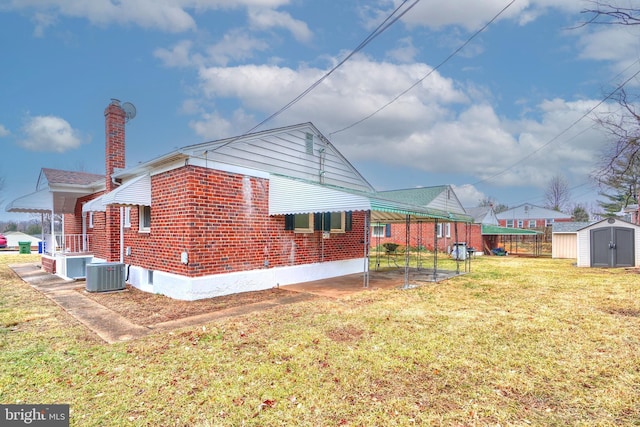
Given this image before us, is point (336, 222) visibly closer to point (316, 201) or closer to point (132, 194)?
point (316, 201)

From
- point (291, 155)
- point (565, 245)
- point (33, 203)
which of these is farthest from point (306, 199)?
point (565, 245)

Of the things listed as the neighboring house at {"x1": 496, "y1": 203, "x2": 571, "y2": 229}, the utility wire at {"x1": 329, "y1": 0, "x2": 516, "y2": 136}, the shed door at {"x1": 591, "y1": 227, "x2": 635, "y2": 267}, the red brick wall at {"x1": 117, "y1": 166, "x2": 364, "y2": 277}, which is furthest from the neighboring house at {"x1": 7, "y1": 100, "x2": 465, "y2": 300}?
the neighboring house at {"x1": 496, "y1": 203, "x2": 571, "y2": 229}

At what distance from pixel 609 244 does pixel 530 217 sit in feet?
122

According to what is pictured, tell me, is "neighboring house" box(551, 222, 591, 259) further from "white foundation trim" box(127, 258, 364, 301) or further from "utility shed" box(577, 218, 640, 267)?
"white foundation trim" box(127, 258, 364, 301)

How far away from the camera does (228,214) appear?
8.39m

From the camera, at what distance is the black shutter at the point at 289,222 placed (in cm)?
978

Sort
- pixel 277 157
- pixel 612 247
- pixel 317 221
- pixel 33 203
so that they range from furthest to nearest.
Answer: pixel 612 247 → pixel 33 203 → pixel 317 221 → pixel 277 157

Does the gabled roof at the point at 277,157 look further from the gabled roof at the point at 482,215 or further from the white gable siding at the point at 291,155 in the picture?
the gabled roof at the point at 482,215

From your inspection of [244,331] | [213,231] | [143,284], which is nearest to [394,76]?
[213,231]

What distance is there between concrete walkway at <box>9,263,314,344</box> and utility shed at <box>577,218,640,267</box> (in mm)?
17045

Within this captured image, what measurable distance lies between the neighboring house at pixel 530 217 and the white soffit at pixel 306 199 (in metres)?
49.5

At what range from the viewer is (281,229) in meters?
9.77

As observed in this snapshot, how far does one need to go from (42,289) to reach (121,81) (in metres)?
9.26

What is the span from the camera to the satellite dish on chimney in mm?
11458
